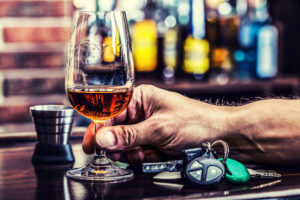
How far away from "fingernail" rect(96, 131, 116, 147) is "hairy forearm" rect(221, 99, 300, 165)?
22 cm

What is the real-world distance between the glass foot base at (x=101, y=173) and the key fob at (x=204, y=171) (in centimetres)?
10

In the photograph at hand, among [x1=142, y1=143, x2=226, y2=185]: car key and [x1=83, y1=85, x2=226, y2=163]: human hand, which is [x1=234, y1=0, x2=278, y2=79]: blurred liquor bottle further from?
[x1=142, y1=143, x2=226, y2=185]: car key

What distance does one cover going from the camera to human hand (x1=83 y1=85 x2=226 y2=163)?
84 cm

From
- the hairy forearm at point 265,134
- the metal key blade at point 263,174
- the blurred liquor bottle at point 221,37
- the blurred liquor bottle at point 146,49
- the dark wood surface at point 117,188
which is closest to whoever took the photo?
the dark wood surface at point 117,188

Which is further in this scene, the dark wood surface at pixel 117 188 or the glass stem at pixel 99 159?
the glass stem at pixel 99 159

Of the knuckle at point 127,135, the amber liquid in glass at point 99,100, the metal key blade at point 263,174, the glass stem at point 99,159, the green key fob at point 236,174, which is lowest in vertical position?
the metal key blade at point 263,174

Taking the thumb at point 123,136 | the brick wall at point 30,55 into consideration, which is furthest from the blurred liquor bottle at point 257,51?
the thumb at point 123,136

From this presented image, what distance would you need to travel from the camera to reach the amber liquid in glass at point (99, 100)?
0.79 m

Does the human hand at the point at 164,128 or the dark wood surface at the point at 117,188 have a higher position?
the human hand at the point at 164,128

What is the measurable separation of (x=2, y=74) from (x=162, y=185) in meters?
1.58

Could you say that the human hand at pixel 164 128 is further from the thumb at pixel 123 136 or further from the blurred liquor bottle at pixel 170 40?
the blurred liquor bottle at pixel 170 40

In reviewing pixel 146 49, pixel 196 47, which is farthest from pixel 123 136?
pixel 196 47

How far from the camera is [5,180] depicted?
74cm

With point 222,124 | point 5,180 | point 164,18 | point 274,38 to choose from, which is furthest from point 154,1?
point 5,180
